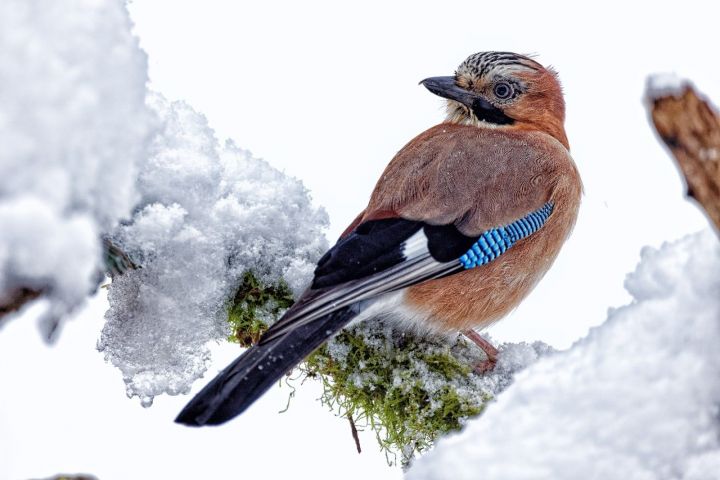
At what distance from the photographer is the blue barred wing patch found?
2625 millimetres

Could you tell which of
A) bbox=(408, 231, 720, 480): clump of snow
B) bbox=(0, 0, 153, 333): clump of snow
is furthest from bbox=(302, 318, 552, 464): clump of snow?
bbox=(0, 0, 153, 333): clump of snow

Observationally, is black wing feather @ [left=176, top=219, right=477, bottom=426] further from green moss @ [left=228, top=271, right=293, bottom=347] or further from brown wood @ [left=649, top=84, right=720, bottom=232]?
brown wood @ [left=649, top=84, right=720, bottom=232]

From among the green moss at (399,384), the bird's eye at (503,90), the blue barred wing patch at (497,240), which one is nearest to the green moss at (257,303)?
the green moss at (399,384)

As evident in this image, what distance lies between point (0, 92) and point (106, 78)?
0.62 feet

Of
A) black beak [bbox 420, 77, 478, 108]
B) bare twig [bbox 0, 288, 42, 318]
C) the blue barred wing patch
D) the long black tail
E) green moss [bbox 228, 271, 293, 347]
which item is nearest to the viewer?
bare twig [bbox 0, 288, 42, 318]

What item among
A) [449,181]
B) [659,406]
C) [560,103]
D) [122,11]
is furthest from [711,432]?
[560,103]

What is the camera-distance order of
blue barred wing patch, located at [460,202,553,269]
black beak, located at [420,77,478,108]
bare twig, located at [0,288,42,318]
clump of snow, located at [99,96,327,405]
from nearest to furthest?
bare twig, located at [0,288,42,318], clump of snow, located at [99,96,327,405], blue barred wing patch, located at [460,202,553,269], black beak, located at [420,77,478,108]

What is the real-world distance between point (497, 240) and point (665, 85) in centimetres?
128

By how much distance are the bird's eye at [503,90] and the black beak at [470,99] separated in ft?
0.17

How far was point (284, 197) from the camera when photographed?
2.54 meters

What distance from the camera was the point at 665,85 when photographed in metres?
1.41

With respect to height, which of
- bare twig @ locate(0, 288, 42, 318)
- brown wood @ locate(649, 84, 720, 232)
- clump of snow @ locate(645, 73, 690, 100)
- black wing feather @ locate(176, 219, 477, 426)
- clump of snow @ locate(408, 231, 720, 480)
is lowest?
clump of snow @ locate(408, 231, 720, 480)

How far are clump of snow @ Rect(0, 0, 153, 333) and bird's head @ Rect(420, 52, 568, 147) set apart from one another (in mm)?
1833

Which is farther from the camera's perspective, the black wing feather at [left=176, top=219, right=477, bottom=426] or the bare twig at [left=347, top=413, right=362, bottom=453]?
the bare twig at [left=347, top=413, right=362, bottom=453]
